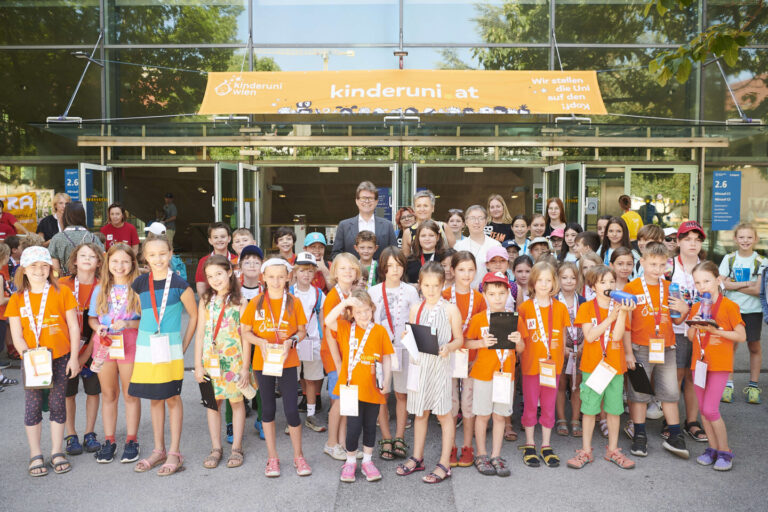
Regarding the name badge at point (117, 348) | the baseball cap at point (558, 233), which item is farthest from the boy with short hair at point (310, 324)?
the baseball cap at point (558, 233)

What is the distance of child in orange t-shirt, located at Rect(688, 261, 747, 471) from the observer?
4.27 m

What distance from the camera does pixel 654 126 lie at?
10.8 metres

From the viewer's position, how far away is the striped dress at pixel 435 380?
13.5ft

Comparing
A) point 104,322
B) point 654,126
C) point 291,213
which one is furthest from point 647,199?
point 104,322

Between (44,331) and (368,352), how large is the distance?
235 centimetres

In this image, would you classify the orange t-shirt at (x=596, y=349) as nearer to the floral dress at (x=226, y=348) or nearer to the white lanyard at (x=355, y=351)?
the white lanyard at (x=355, y=351)

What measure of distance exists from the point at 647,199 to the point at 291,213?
7.03 meters

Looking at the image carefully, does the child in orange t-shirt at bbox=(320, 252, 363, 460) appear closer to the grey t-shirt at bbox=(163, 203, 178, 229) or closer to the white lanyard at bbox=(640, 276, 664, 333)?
the white lanyard at bbox=(640, 276, 664, 333)

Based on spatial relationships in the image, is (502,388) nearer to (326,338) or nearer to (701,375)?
(326,338)

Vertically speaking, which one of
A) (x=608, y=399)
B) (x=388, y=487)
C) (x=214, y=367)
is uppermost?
(x=214, y=367)

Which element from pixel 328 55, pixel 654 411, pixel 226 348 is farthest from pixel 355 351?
pixel 328 55

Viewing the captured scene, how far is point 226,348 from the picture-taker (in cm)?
440

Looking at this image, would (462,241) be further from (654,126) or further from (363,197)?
(654,126)

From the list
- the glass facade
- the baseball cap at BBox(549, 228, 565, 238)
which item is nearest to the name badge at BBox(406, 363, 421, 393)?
the baseball cap at BBox(549, 228, 565, 238)
